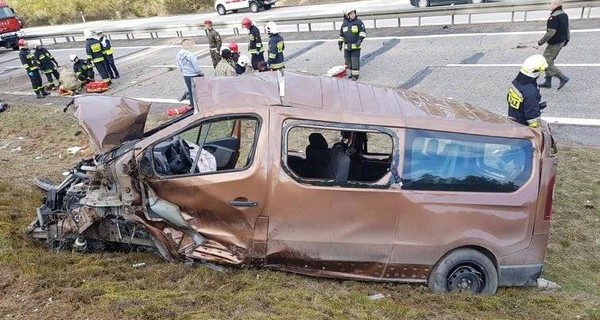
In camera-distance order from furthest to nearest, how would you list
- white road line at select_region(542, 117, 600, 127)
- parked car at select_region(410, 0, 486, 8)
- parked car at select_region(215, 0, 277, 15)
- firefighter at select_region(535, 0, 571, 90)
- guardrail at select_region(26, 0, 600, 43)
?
parked car at select_region(215, 0, 277, 15), parked car at select_region(410, 0, 486, 8), guardrail at select_region(26, 0, 600, 43), firefighter at select_region(535, 0, 571, 90), white road line at select_region(542, 117, 600, 127)

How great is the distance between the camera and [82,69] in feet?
43.8

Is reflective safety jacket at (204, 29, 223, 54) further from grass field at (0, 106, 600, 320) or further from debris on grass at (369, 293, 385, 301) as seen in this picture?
debris on grass at (369, 293, 385, 301)

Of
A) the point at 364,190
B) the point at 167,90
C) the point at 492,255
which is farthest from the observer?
the point at 167,90

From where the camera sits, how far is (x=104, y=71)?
1349 centimetres

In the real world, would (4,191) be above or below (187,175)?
below

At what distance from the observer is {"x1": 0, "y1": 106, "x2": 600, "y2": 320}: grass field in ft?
11.3

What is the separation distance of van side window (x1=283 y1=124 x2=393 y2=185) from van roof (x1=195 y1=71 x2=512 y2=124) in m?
0.27

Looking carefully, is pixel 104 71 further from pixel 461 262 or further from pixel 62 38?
pixel 62 38

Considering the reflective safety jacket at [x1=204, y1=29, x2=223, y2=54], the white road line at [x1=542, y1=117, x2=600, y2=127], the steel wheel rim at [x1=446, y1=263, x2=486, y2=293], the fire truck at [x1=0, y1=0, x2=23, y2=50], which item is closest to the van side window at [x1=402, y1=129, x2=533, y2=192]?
the steel wheel rim at [x1=446, y1=263, x2=486, y2=293]

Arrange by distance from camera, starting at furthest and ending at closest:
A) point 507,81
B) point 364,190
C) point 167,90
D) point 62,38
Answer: point 62,38
point 167,90
point 507,81
point 364,190

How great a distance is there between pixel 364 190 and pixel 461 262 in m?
1.08

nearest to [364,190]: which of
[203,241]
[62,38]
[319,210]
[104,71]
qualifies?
[319,210]

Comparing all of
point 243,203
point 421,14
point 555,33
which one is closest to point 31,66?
point 421,14

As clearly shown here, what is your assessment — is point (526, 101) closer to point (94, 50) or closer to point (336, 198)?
point (336, 198)
